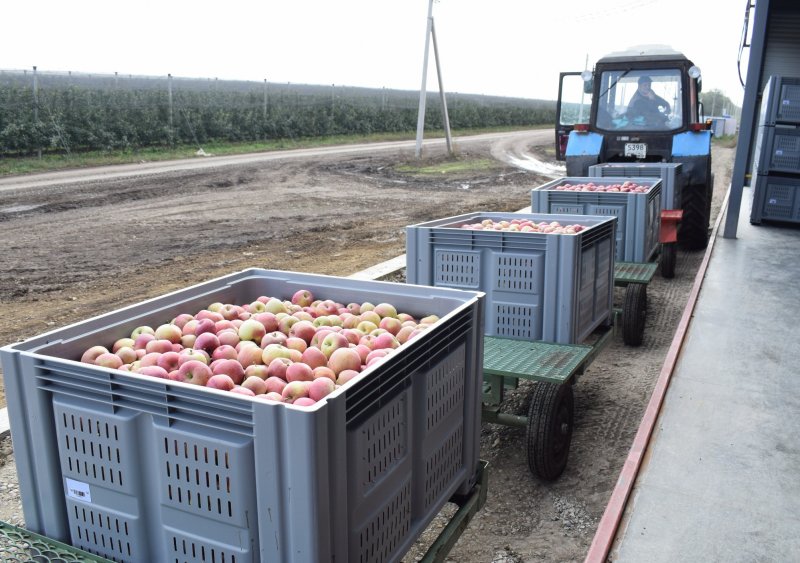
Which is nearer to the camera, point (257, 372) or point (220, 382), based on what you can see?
point (220, 382)

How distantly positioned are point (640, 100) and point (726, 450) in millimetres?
8714

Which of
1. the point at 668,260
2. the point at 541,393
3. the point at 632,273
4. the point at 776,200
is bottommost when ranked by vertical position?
the point at 668,260

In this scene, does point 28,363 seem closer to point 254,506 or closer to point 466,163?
point 254,506

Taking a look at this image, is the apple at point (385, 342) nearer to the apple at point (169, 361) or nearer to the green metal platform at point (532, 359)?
the apple at point (169, 361)

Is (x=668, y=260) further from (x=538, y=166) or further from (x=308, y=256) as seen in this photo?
(x=538, y=166)

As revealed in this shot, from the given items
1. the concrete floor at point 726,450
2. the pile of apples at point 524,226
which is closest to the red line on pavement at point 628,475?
the concrete floor at point 726,450

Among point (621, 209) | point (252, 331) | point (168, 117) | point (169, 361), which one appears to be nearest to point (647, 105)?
point (621, 209)

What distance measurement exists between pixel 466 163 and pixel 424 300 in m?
25.1

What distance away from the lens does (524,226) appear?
596cm

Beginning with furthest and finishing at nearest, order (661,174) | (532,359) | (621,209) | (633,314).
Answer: (661,174) → (621,209) → (633,314) → (532,359)

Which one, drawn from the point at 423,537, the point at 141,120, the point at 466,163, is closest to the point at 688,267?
the point at 423,537

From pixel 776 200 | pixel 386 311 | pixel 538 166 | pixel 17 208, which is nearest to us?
pixel 386 311

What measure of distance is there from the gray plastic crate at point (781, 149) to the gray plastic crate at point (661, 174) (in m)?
2.05

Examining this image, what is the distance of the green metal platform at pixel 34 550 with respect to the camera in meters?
2.43
